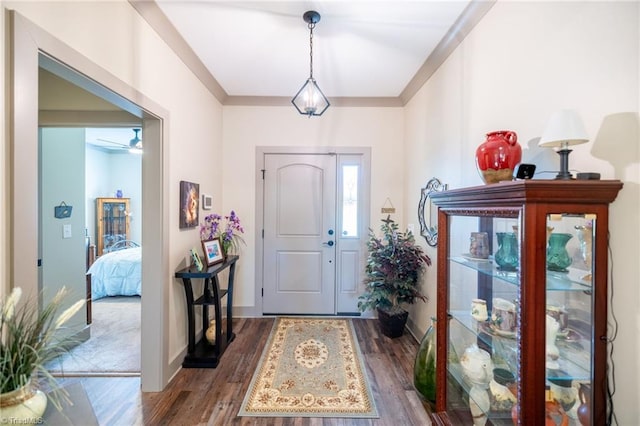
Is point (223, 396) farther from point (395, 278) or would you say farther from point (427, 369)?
point (395, 278)

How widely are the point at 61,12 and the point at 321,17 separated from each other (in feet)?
5.00

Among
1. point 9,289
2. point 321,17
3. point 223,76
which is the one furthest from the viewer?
point 223,76

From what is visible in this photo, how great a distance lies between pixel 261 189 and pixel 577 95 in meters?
3.07

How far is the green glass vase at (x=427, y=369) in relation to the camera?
198 centimetres

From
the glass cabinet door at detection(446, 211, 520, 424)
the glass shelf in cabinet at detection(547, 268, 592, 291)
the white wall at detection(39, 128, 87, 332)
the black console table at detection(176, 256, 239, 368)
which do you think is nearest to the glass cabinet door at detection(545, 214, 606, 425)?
the glass shelf in cabinet at detection(547, 268, 592, 291)

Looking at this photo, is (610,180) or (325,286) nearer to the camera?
(610,180)

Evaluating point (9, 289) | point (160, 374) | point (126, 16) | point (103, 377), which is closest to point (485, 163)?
point (9, 289)

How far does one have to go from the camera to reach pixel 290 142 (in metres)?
3.60

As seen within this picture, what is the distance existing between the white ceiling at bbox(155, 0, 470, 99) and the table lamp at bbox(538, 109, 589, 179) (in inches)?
52.6

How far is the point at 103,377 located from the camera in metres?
2.31

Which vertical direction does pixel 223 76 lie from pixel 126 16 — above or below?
above

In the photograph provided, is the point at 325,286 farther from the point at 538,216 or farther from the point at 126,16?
the point at 126,16

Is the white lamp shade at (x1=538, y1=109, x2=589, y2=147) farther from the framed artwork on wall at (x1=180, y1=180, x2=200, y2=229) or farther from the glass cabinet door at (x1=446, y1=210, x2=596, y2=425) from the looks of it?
the framed artwork on wall at (x1=180, y1=180, x2=200, y2=229)

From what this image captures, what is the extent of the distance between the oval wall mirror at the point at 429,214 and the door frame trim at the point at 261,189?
807mm
